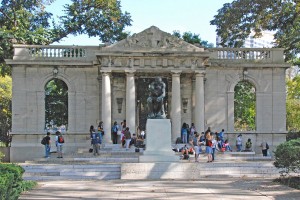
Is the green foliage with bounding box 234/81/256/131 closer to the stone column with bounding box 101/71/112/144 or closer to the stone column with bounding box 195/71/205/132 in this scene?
the stone column with bounding box 195/71/205/132

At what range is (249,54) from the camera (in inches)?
1400

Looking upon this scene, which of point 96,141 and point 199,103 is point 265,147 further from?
point 96,141

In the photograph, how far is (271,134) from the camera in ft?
115

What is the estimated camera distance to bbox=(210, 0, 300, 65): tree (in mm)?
37269

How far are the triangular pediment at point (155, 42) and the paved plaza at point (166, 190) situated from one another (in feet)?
46.2

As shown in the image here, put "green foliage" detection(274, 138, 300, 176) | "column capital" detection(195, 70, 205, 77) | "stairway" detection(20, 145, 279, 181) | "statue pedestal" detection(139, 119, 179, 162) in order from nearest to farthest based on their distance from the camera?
"green foliage" detection(274, 138, 300, 176), "stairway" detection(20, 145, 279, 181), "statue pedestal" detection(139, 119, 179, 162), "column capital" detection(195, 70, 205, 77)

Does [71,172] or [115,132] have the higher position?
[115,132]

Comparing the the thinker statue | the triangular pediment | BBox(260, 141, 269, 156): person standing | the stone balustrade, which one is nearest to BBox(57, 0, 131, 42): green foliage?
the stone balustrade

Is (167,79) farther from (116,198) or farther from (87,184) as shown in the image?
(116,198)

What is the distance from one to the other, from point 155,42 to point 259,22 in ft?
33.7

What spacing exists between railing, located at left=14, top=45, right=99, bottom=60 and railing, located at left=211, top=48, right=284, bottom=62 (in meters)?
8.41

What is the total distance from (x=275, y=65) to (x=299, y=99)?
2253 cm

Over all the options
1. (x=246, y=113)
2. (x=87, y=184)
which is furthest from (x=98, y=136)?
(x=246, y=113)

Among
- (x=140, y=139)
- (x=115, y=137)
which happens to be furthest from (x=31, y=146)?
(x=140, y=139)
